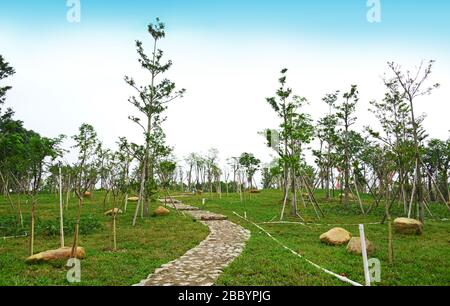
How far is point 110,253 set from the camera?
1164cm

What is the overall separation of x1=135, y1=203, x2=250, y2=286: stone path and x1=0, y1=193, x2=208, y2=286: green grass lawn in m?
0.41

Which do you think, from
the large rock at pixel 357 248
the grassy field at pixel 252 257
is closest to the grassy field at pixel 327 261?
the grassy field at pixel 252 257

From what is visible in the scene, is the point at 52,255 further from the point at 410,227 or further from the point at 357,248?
the point at 410,227

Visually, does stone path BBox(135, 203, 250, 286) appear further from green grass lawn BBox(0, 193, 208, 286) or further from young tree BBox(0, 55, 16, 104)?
young tree BBox(0, 55, 16, 104)

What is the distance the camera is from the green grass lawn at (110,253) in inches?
328

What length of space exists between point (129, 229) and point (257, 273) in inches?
425

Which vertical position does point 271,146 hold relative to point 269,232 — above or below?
above

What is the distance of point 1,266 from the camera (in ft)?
31.7

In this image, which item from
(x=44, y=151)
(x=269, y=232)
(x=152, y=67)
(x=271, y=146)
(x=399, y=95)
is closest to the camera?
(x=44, y=151)

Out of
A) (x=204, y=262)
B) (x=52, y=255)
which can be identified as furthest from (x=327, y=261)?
(x=52, y=255)

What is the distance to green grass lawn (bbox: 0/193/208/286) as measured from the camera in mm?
8320

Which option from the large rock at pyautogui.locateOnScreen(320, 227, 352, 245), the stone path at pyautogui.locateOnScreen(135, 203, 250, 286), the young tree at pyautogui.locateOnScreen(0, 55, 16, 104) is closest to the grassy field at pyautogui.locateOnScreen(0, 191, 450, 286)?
the stone path at pyautogui.locateOnScreen(135, 203, 250, 286)
